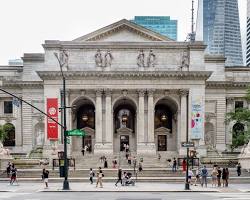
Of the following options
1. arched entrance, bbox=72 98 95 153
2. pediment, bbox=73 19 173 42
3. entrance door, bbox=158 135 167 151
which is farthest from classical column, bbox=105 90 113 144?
pediment, bbox=73 19 173 42

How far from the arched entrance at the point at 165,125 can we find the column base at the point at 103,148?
9.48 meters

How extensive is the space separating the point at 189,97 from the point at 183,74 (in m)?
3.34

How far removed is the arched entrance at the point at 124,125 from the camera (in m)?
83.4

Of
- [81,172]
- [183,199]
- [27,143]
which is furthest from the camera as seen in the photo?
[27,143]

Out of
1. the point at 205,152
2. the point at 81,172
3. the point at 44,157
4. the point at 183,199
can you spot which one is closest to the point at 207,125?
the point at 205,152

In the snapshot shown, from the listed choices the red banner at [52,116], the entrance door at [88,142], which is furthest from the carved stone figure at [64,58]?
the entrance door at [88,142]

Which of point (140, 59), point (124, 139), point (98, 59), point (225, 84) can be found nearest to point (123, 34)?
point (140, 59)

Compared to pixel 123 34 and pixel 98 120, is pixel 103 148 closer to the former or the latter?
pixel 98 120

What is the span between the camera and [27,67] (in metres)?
88.4

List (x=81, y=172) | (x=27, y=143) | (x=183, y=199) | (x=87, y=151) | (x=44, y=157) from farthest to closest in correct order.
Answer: (x=27, y=143), (x=87, y=151), (x=44, y=157), (x=81, y=172), (x=183, y=199)

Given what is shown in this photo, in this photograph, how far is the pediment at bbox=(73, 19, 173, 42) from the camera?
81.1 m

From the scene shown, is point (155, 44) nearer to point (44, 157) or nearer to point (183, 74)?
→ point (183, 74)

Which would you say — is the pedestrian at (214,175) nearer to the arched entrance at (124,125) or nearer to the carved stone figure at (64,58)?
the arched entrance at (124,125)

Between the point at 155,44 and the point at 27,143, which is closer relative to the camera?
the point at 155,44
